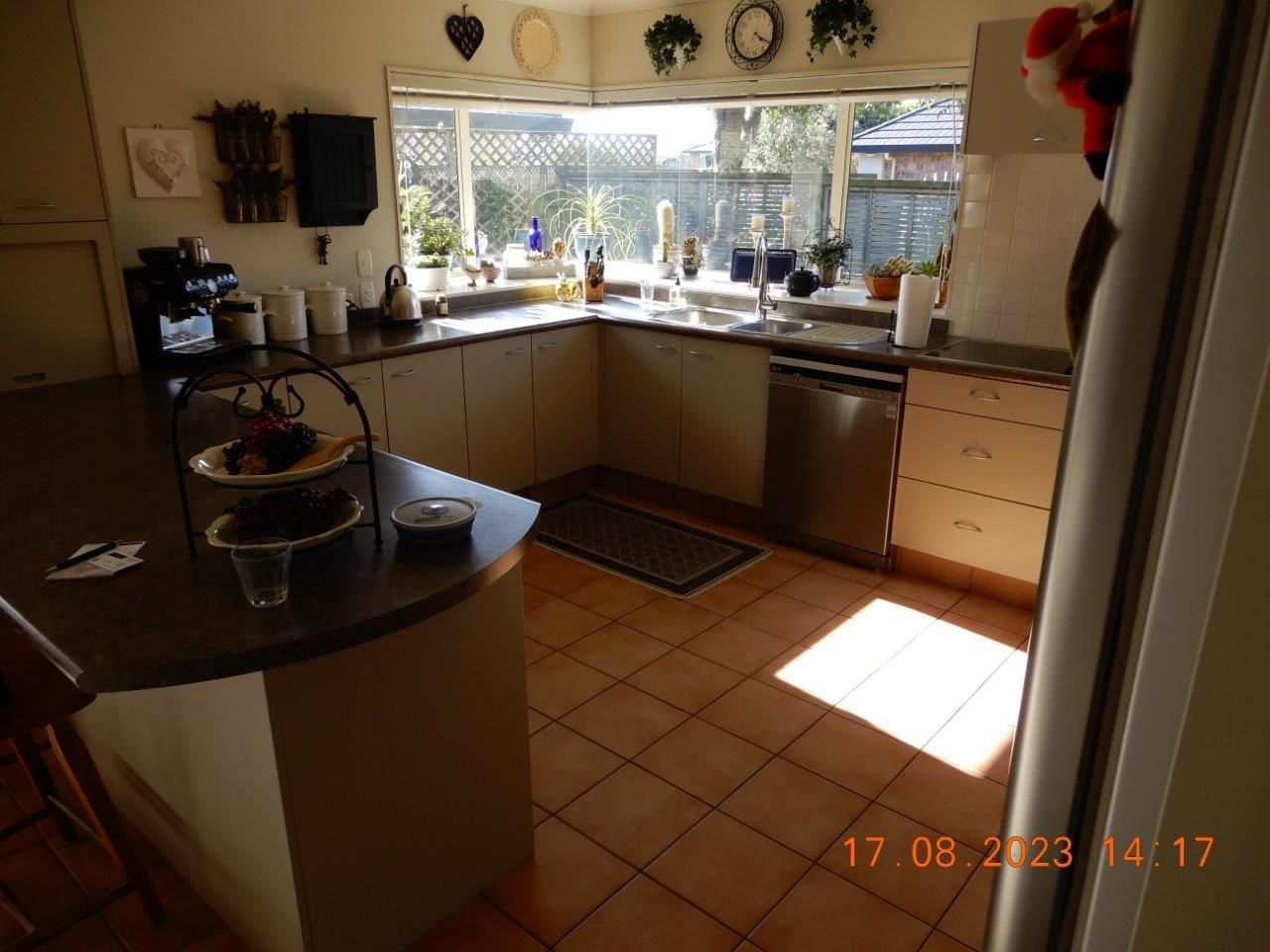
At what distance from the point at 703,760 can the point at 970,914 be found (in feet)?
2.65

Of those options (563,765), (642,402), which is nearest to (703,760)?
(563,765)

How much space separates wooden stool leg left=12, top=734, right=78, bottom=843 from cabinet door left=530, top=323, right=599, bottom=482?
2.52 meters

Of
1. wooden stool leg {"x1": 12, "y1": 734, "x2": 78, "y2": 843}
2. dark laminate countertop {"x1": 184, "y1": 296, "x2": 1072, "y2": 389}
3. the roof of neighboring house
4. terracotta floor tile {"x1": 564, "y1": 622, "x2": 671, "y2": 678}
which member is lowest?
terracotta floor tile {"x1": 564, "y1": 622, "x2": 671, "y2": 678}

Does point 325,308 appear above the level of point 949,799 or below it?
above

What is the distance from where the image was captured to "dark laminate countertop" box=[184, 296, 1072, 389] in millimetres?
3354

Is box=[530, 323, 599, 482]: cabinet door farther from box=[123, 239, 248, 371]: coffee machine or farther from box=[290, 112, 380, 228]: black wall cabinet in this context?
box=[123, 239, 248, 371]: coffee machine

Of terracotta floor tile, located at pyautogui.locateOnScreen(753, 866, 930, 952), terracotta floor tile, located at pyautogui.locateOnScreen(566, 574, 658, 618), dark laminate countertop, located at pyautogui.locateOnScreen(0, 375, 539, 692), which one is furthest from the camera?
terracotta floor tile, located at pyautogui.locateOnScreen(566, 574, 658, 618)

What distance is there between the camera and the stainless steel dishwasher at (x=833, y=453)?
144 inches

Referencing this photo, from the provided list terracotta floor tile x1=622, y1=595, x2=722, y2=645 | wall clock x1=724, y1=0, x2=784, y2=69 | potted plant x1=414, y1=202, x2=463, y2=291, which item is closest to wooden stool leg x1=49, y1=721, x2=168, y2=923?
terracotta floor tile x1=622, y1=595, x2=722, y2=645

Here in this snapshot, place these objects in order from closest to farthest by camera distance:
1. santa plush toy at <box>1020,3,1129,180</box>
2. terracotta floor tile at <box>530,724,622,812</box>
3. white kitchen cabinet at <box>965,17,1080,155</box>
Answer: santa plush toy at <box>1020,3,1129,180</box> → terracotta floor tile at <box>530,724,622,812</box> → white kitchen cabinet at <box>965,17,1080,155</box>

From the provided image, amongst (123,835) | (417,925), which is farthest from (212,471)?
(417,925)

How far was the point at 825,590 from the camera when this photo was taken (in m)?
3.67

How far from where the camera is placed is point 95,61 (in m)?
3.29

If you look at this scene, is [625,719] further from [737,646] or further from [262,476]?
[262,476]
